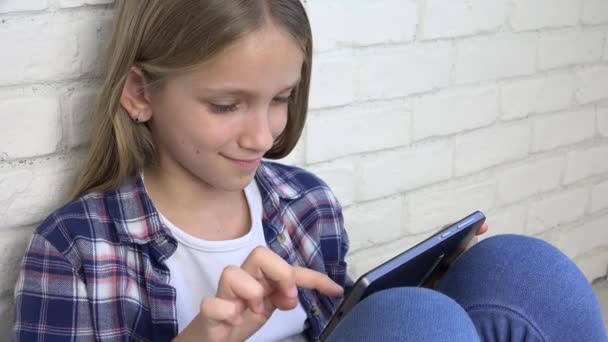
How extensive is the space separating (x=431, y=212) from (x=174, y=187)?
1.79ft

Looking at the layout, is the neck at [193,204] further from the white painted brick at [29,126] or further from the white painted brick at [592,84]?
the white painted brick at [592,84]

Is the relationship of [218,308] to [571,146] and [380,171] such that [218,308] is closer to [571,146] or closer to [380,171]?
[380,171]

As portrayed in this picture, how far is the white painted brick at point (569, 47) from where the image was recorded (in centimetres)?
135

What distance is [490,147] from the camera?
4.37 feet

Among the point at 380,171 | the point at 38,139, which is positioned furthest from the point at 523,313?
the point at 38,139

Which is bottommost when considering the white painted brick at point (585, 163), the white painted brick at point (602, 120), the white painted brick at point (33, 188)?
the white painted brick at point (585, 163)

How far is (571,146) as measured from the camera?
4.82 feet

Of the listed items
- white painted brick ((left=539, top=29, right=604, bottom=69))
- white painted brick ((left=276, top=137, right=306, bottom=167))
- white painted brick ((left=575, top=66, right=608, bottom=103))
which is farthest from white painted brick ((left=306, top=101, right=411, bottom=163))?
white painted brick ((left=575, top=66, right=608, bottom=103))

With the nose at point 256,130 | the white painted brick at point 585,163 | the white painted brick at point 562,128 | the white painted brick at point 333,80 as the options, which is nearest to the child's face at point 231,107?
the nose at point 256,130

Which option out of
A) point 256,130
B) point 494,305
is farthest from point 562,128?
point 256,130

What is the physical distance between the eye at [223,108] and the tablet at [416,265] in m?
0.21

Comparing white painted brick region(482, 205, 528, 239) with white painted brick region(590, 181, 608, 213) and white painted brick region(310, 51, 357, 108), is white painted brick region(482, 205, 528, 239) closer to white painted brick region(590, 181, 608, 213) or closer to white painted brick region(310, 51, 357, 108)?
white painted brick region(590, 181, 608, 213)

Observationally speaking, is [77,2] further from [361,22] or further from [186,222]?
[361,22]

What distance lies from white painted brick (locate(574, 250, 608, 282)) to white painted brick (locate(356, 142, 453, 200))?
0.51 meters
